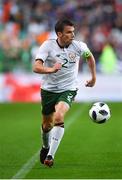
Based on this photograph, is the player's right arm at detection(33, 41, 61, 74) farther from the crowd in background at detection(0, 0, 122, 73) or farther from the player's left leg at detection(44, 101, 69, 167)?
the crowd in background at detection(0, 0, 122, 73)

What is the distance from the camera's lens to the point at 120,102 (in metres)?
26.2

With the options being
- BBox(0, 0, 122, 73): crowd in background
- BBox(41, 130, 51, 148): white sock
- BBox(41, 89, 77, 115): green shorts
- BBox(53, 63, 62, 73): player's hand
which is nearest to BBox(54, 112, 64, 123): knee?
BBox(41, 89, 77, 115): green shorts

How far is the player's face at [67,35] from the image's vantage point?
10.7 m

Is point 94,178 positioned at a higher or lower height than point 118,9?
higher

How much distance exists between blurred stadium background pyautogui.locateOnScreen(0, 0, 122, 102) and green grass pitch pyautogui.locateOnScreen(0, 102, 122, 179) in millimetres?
4194

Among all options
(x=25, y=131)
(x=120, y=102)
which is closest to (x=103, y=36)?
(x=120, y=102)

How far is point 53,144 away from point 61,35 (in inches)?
61.4

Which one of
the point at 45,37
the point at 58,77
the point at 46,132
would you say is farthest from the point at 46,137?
the point at 45,37

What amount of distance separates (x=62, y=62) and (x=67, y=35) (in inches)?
17.6

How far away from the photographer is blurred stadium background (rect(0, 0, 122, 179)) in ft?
42.4

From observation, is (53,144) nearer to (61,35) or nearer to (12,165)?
(12,165)

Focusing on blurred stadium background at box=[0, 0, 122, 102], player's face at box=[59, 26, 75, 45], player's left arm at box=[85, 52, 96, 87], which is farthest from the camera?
blurred stadium background at box=[0, 0, 122, 102]

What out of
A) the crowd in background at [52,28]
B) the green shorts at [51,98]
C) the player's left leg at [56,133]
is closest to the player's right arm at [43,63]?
the green shorts at [51,98]

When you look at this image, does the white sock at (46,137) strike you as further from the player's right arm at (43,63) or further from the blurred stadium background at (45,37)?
the blurred stadium background at (45,37)
